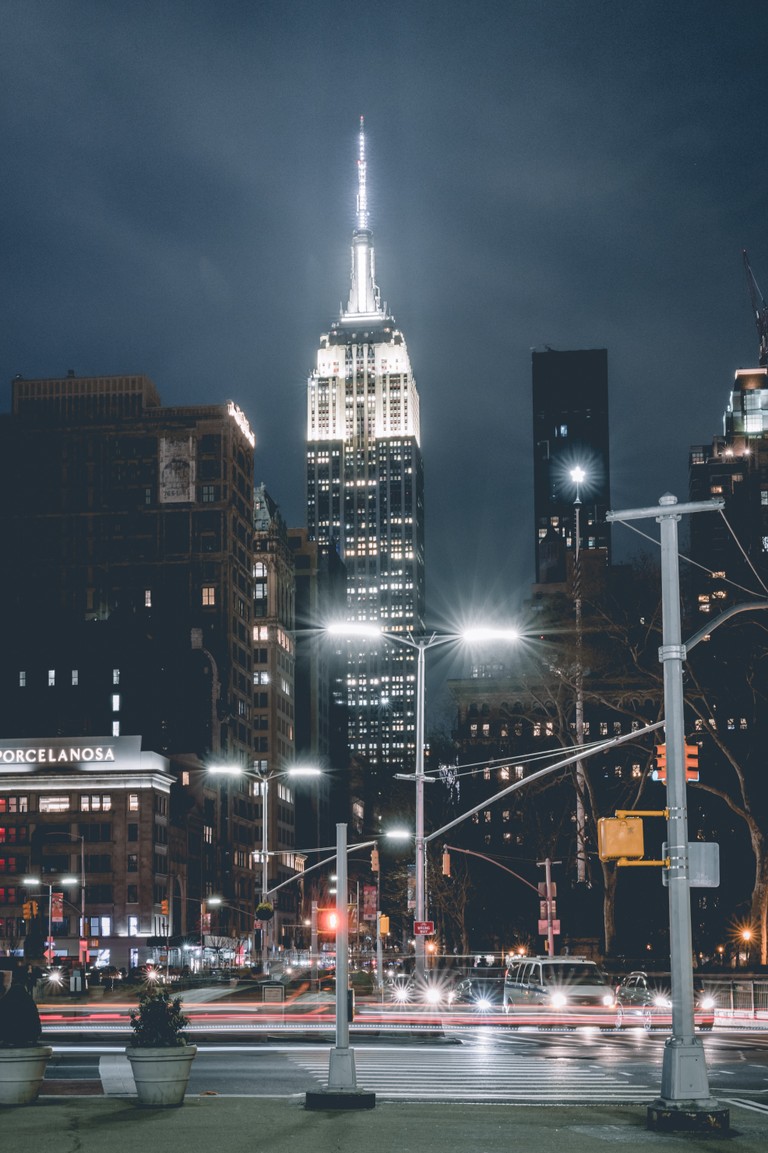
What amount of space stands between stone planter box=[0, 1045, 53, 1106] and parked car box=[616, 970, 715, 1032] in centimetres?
2310

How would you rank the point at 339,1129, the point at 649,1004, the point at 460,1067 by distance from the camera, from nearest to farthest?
the point at 339,1129 < the point at 460,1067 < the point at 649,1004

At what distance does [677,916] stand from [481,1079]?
8.35m

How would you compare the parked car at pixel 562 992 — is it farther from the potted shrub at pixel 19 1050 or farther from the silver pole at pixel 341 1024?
the potted shrub at pixel 19 1050

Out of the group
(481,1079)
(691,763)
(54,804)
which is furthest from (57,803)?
(691,763)

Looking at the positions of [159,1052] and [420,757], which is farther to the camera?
[420,757]

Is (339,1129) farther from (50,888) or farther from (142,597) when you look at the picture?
(142,597)

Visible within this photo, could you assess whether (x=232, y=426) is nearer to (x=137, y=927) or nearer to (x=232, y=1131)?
(x=137, y=927)

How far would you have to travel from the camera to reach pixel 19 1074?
21016mm

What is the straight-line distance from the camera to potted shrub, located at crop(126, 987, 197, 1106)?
67.3 ft

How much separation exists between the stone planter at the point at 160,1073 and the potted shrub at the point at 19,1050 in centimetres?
150

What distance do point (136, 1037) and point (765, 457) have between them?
17440 cm

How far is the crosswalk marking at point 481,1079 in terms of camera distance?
23.0m

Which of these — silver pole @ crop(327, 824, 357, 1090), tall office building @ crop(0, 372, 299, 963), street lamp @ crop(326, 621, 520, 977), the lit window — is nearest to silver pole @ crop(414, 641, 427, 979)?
street lamp @ crop(326, 621, 520, 977)

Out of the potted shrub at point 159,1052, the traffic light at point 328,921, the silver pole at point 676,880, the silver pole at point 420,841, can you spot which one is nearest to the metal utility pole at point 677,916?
the silver pole at point 676,880
